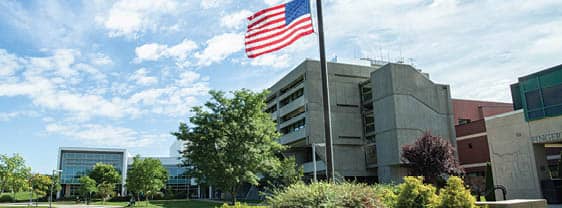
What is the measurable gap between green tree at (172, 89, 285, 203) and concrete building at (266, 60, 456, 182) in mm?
22577

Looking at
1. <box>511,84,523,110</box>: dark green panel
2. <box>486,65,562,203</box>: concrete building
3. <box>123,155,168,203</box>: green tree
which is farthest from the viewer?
<box>123,155,168,203</box>: green tree

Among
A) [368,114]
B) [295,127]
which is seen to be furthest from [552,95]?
[295,127]

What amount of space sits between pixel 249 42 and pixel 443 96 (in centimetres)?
4195

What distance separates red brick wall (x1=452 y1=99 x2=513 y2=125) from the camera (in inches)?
2365

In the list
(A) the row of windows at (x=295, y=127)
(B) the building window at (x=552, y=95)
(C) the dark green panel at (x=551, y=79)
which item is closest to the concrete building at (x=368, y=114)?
(A) the row of windows at (x=295, y=127)

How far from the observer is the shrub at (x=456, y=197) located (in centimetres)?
997

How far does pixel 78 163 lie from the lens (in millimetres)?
98062

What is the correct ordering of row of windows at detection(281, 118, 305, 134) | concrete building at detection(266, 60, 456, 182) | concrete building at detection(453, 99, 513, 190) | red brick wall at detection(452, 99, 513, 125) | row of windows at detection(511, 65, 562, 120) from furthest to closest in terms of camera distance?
red brick wall at detection(452, 99, 513, 125) < row of windows at detection(281, 118, 305, 134) < concrete building at detection(266, 60, 456, 182) < concrete building at detection(453, 99, 513, 190) < row of windows at detection(511, 65, 562, 120)

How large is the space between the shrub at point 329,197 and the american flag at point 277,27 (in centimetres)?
502

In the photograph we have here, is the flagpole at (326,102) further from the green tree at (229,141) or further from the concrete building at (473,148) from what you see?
the concrete building at (473,148)

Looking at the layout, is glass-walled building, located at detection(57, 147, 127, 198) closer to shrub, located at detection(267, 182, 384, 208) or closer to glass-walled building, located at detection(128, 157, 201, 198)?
glass-walled building, located at detection(128, 157, 201, 198)

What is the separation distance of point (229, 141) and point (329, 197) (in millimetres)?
16280

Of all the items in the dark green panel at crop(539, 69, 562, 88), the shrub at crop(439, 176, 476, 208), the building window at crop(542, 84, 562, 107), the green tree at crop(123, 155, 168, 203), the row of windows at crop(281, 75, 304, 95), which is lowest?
the shrub at crop(439, 176, 476, 208)

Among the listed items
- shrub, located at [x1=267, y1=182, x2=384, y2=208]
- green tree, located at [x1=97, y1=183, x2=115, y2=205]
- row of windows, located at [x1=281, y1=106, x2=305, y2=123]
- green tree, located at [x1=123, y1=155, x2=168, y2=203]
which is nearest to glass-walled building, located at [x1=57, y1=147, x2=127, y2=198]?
green tree, located at [x1=97, y1=183, x2=115, y2=205]
